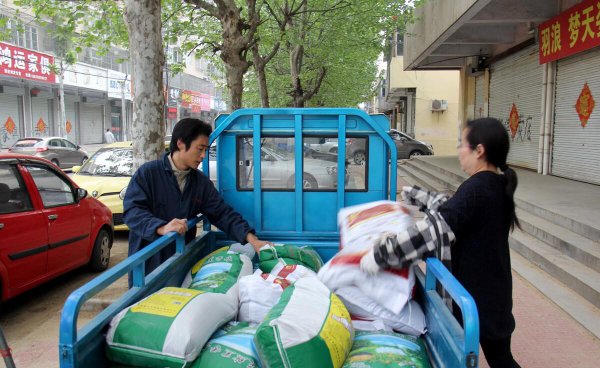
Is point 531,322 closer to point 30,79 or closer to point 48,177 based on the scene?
point 48,177

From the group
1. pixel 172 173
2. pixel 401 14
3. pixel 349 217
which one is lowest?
pixel 349 217

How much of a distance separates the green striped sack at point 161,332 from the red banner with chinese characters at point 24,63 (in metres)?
23.9

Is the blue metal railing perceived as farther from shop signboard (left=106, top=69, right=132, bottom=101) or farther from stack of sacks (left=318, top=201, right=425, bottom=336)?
shop signboard (left=106, top=69, right=132, bottom=101)

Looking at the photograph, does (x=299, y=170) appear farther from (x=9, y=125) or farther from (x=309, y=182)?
(x=9, y=125)

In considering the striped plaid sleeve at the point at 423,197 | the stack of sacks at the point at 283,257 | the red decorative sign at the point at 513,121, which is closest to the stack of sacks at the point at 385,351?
the striped plaid sleeve at the point at 423,197

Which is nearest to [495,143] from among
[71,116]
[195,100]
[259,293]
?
[259,293]

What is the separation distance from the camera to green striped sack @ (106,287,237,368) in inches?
73.3

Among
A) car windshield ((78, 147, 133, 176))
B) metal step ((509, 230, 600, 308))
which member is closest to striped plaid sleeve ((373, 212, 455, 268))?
metal step ((509, 230, 600, 308))

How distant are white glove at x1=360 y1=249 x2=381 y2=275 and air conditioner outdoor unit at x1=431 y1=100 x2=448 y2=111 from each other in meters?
28.3

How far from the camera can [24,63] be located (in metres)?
26.0

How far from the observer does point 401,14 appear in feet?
53.5

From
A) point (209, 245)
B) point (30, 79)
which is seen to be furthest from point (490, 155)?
point (30, 79)

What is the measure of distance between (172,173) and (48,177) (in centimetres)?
322

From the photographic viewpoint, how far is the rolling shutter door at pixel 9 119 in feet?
89.5
